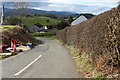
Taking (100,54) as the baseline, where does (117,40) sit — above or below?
above

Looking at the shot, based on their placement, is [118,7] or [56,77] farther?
[56,77]

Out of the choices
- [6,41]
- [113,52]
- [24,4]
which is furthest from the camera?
[24,4]

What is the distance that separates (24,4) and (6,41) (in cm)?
3437

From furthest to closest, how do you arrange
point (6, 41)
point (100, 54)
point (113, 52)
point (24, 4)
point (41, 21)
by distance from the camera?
point (41, 21) < point (24, 4) < point (6, 41) < point (100, 54) < point (113, 52)

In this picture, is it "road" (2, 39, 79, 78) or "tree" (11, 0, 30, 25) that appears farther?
"tree" (11, 0, 30, 25)

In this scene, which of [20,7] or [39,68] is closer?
[39,68]

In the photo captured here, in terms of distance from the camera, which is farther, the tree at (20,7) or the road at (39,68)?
the tree at (20,7)

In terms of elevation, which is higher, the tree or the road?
the tree

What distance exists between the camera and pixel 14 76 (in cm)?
909

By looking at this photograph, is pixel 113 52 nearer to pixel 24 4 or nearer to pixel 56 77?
pixel 56 77

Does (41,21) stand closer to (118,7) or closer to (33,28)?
(33,28)

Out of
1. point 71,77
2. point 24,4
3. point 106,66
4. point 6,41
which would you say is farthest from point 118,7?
point 24,4

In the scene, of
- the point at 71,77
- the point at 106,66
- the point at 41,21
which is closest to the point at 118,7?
the point at 106,66

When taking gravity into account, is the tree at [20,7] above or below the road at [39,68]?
above
